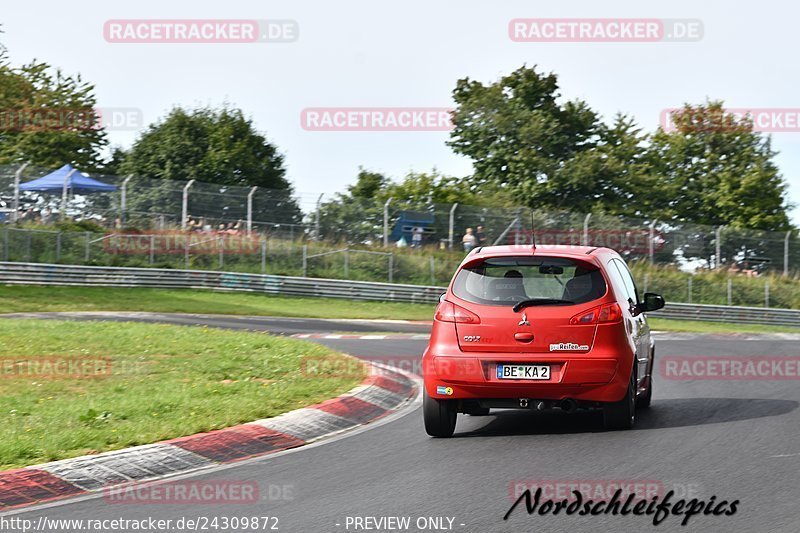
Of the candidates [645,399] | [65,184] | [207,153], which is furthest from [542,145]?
[645,399]

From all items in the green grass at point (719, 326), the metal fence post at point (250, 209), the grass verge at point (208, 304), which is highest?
the metal fence post at point (250, 209)

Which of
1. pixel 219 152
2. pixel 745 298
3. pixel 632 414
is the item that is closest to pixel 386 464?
pixel 632 414

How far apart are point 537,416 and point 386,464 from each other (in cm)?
309

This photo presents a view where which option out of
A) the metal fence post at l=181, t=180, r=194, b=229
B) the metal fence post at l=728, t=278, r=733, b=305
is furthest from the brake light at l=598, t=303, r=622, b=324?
the metal fence post at l=728, t=278, r=733, b=305

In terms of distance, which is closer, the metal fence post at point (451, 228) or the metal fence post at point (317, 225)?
the metal fence post at point (317, 225)

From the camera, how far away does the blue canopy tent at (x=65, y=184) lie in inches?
1396

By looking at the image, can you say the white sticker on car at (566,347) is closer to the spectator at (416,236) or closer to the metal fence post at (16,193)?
the metal fence post at (16,193)

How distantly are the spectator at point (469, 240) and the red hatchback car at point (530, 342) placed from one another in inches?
1063

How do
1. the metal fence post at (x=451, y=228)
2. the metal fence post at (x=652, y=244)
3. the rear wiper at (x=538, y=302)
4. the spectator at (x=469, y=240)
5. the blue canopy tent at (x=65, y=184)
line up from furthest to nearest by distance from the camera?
the metal fence post at (x=652, y=244)
the metal fence post at (x=451, y=228)
the spectator at (x=469, y=240)
the blue canopy tent at (x=65, y=184)
the rear wiper at (x=538, y=302)

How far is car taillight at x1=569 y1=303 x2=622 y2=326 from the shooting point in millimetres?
9484

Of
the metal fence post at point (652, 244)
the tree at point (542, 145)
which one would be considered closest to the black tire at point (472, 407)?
the metal fence post at point (652, 244)

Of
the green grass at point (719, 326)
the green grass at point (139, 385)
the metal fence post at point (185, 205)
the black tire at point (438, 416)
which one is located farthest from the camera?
the green grass at point (719, 326)

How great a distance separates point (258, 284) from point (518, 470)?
29.7 m

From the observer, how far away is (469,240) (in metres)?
37.3
